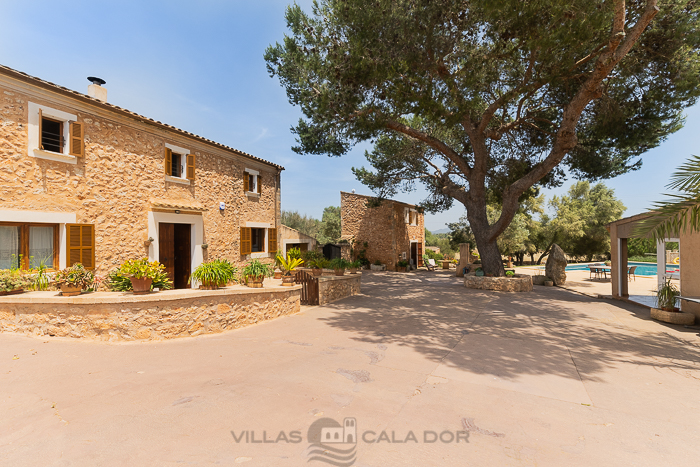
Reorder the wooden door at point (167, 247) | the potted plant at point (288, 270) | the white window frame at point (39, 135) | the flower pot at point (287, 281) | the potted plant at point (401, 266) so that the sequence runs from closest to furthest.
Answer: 1. the white window frame at point (39, 135)
2. the flower pot at point (287, 281)
3. the potted plant at point (288, 270)
4. the wooden door at point (167, 247)
5. the potted plant at point (401, 266)

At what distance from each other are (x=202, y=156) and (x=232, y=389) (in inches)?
328

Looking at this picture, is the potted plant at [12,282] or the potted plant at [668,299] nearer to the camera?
the potted plant at [12,282]

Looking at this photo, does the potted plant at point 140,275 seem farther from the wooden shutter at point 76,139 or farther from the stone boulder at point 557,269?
the stone boulder at point 557,269

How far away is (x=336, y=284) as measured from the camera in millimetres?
10570

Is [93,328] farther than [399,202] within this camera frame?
No

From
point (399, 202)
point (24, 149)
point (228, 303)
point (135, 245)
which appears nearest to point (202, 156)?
point (135, 245)

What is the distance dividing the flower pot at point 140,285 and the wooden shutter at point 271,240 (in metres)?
6.80

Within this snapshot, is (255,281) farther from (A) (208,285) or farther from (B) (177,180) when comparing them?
(B) (177,180)

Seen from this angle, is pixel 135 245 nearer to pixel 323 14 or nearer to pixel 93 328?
pixel 93 328

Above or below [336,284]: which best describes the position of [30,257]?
above

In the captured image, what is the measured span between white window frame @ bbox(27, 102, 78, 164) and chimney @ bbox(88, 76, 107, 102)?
1.40 metres

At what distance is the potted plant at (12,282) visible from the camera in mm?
5539

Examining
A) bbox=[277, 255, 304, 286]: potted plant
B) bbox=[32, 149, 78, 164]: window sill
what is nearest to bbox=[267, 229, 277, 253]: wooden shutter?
bbox=[277, 255, 304, 286]: potted plant

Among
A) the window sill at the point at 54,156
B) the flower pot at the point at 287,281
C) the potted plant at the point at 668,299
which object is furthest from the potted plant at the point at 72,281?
the potted plant at the point at 668,299
